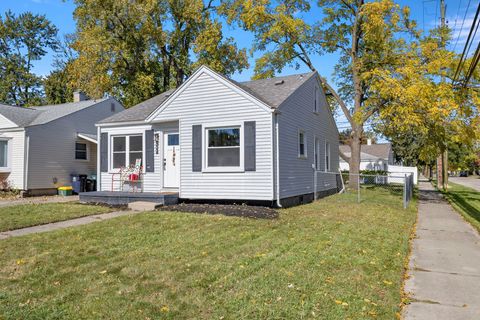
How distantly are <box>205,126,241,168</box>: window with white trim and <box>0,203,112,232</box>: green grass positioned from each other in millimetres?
3644

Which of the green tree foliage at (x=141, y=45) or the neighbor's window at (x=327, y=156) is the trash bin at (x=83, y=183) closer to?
the green tree foliage at (x=141, y=45)

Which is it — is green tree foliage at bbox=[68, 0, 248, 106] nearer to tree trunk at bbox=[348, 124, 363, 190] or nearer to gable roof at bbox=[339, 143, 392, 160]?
tree trunk at bbox=[348, 124, 363, 190]

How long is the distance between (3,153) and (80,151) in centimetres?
367

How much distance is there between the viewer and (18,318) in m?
3.53

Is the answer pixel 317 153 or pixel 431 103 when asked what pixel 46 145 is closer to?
pixel 317 153

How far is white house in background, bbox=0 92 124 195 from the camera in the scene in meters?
17.1

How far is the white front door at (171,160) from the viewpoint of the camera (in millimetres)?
13109

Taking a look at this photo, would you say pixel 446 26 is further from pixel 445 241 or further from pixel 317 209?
pixel 445 241

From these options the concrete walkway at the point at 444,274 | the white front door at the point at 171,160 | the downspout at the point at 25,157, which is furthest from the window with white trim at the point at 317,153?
the downspout at the point at 25,157

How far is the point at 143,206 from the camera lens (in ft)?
37.7

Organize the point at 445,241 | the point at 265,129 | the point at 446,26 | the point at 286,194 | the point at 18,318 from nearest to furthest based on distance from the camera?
the point at 18,318
the point at 445,241
the point at 265,129
the point at 286,194
the point at 446,26

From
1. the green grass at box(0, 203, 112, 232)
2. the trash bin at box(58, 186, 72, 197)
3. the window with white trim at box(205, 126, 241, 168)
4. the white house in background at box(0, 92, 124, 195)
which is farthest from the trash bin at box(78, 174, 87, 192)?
the window with white trim at box(205, 126, 241, 168)

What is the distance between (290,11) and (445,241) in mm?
19933

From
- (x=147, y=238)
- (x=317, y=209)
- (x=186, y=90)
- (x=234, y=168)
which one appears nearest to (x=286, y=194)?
(x=317, y=209)
